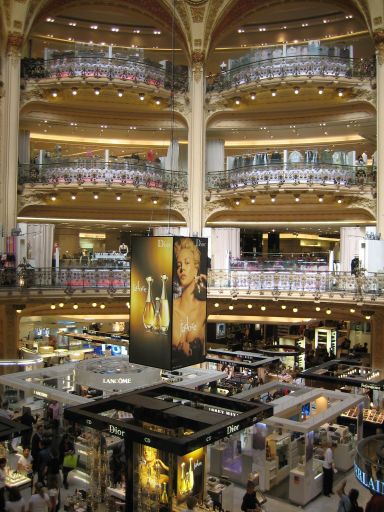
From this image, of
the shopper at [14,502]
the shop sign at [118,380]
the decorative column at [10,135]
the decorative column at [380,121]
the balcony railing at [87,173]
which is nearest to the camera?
the shopper at [14,502]

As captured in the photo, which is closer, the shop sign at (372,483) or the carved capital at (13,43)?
the shop sign at (372,483)

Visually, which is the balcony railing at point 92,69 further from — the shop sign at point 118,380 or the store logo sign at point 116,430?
the store logo sign at point 116,430

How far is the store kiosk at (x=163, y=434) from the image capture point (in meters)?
9.41

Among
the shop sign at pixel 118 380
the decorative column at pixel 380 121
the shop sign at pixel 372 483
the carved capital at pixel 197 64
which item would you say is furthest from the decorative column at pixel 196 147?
the shop sign at pixel 372 483

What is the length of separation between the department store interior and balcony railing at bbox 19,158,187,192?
0.23ft

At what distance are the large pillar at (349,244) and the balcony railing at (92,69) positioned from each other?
35.8ft

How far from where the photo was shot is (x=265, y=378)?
20.9m

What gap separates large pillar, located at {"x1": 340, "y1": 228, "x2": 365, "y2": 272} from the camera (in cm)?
2458

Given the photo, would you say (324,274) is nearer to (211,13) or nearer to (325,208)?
(325,208)

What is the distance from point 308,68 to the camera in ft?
80.4

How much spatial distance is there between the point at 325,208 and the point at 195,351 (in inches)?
636

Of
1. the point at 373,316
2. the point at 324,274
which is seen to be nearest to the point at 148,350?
the point at 324,274

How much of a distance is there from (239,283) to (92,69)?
11611 millimetres

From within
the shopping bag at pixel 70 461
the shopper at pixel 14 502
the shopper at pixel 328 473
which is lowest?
the shopper at pixel 328 473
